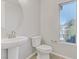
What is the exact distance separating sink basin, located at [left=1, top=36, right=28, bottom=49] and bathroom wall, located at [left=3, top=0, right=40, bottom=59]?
53 mm

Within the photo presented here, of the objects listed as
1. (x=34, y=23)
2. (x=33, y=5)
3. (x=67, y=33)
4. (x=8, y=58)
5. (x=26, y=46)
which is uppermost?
(x=33, y=5)

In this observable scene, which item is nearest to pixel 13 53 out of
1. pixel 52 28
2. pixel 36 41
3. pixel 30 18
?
pixel 36 41

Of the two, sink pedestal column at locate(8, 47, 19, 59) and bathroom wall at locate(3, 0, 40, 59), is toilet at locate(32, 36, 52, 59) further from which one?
sink pedestal column at locate(8, 47, 19, 59)

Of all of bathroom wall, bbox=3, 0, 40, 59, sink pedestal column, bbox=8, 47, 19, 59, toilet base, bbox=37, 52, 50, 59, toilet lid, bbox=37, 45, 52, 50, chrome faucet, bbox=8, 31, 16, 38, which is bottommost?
toilet base, bbox=37, 52, 50, 59

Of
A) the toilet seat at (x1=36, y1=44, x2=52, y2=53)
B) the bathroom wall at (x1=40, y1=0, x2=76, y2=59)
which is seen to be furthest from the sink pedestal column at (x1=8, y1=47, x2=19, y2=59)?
the bathroom wall at (x1=40, y1=0, x2=76, y2=59)

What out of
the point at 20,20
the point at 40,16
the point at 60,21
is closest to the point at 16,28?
the point at 20,20

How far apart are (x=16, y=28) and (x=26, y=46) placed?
26 centimetres

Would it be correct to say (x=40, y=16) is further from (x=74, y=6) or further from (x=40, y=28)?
(x=74, y=6)

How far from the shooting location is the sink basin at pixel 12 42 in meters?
1.33

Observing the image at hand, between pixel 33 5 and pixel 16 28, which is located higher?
pixel 33 5

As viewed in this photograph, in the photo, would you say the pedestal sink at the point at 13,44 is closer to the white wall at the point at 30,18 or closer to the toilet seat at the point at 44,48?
the white wall at the point at 30,18

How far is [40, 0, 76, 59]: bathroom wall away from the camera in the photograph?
5.28 ft

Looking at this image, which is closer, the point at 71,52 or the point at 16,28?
the point at 16,28

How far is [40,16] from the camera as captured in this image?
1.58 metres
